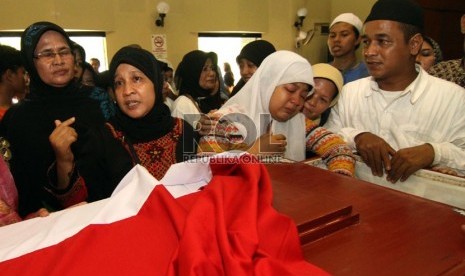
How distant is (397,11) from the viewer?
1916 millimetres

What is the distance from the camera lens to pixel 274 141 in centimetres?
165

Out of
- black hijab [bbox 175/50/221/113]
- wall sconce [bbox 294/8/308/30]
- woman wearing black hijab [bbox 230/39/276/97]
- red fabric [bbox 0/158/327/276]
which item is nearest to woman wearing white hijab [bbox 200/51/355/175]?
red fabric [bbox 0/158/327/276]

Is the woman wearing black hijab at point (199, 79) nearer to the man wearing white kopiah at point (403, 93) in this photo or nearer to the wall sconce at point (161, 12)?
the man wearing white kopiah at point (403, 93)

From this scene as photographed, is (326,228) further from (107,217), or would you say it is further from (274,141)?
(274,141)

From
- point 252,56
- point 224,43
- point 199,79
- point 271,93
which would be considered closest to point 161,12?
point 224,43

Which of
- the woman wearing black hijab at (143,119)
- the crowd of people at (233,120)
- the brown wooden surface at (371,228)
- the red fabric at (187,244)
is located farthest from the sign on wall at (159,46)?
the red fabric at (187,244)

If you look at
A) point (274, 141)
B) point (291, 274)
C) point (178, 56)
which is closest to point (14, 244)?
point (291, 274)

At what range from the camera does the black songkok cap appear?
1917 millimetres

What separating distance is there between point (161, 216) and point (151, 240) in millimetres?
79

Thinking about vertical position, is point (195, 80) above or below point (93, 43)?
below

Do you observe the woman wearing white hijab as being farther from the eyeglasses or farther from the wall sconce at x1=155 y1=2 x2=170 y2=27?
the wall sconce at x1=155 y1=2 x2=170 y2=27

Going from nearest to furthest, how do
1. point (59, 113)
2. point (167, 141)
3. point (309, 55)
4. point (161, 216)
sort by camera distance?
point (161, 216)
point (167, 141)
point (59, 113)
point (309, 55)

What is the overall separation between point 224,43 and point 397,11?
22.4 ft

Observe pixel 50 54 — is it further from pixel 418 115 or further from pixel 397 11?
pixel 418 115
